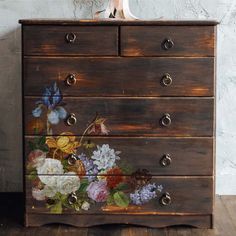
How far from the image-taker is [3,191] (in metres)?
3.48

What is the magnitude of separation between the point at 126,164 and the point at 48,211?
1.38 ft

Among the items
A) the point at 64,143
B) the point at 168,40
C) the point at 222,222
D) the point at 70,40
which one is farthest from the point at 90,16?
the point at 222,222

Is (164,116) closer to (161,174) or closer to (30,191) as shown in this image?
(161,174)

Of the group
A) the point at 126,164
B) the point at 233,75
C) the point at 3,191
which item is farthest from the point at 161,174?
the point at 3,191

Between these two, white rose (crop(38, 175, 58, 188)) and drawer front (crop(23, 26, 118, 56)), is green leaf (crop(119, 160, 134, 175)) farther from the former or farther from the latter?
drawer front (crop(23, 26, 118, 56))

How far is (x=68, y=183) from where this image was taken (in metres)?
2.89

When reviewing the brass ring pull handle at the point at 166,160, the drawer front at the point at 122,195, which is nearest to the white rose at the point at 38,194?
the drawer front at the point at 122,195

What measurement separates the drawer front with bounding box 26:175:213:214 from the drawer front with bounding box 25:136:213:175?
55 mm

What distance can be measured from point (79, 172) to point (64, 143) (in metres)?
0.15

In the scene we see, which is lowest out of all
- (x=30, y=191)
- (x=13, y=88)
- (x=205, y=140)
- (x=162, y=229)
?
(x=162, y=229)

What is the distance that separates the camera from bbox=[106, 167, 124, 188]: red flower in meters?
2.88

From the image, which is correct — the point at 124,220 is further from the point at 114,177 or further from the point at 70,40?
the point at 70,40

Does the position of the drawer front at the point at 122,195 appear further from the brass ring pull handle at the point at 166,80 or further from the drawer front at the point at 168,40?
the drawer front at the point at 168,40

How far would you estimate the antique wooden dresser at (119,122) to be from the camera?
2.80 metres
